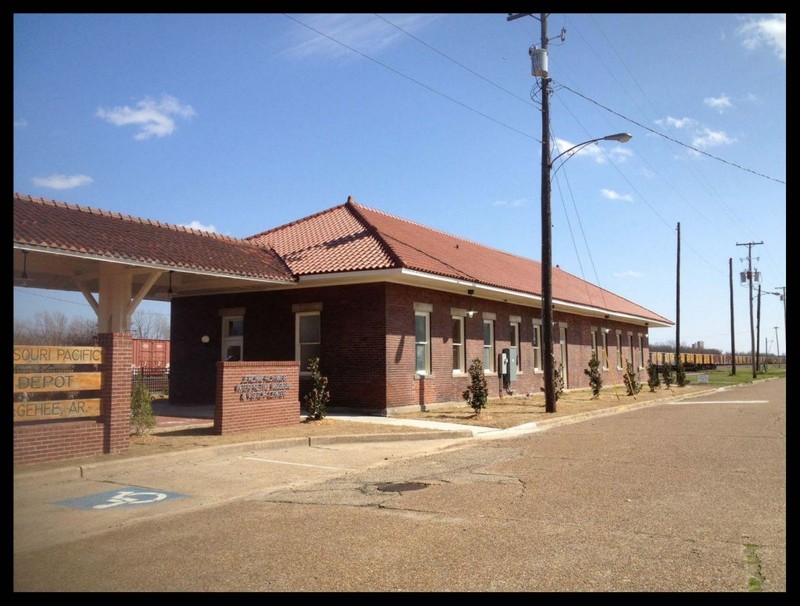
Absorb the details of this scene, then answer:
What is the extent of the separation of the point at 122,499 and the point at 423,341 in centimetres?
1272

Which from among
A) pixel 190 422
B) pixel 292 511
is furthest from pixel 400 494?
pixel 190 422

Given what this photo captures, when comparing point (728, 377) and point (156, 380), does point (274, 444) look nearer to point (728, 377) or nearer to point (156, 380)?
point (156, 380)

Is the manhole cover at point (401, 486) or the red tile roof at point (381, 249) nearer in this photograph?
the manhole cover at point (401, 486)

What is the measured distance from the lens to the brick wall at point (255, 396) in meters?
13.5

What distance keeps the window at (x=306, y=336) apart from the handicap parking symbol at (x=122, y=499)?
35.9ft

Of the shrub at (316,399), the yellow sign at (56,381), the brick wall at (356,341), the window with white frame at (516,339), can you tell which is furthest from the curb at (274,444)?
the window with white frame at (516,339)

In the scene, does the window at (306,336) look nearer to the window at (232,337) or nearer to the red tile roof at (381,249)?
the red tile roof at (381,249)

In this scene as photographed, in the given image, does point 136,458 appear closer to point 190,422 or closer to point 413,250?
point 190,422

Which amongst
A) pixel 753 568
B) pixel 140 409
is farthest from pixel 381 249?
pixel 753 568

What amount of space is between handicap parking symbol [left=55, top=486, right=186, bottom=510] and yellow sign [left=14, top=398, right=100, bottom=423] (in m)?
1.87

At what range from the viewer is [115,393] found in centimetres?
1107

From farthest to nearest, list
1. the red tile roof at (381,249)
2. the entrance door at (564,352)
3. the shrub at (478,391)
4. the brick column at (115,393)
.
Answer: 1. the entrance door at (564,352)
2. the red tile roof at (381,249)
3. the shrub at (478,391)
4. the brick column at (115,393)

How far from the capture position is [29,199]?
1464 cm
